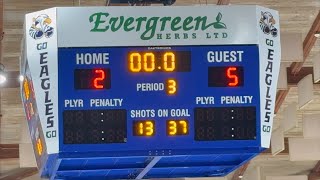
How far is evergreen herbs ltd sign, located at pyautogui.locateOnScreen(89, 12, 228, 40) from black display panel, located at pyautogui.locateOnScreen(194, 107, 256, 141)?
760 mm

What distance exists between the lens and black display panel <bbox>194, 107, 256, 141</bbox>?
29.1 feet

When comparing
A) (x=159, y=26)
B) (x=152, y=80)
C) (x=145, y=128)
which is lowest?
(x=145, y=128)

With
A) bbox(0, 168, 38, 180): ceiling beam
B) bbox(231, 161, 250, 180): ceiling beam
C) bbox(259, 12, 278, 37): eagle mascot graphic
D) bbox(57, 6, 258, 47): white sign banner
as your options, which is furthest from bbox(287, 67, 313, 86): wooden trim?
bbox(57, 6, 258, 47): white sign banner

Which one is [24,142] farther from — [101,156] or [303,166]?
[303,166]

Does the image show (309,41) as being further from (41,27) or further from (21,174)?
(21,174)

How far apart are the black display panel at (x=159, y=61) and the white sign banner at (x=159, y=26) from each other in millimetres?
102

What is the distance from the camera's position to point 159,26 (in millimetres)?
8914

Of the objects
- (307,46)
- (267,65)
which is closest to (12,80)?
(307,46)

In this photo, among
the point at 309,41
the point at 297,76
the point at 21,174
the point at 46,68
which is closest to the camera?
the point at 46,68

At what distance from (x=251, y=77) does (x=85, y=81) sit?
1.65m

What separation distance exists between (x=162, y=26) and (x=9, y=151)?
15.3 m

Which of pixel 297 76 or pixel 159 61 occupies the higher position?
pixel 159 61

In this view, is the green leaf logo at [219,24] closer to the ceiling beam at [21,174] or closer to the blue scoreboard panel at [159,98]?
the blue scoreboard panel at [159,98]

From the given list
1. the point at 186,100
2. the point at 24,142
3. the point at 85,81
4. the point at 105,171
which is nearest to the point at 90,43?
the point at 85,81
